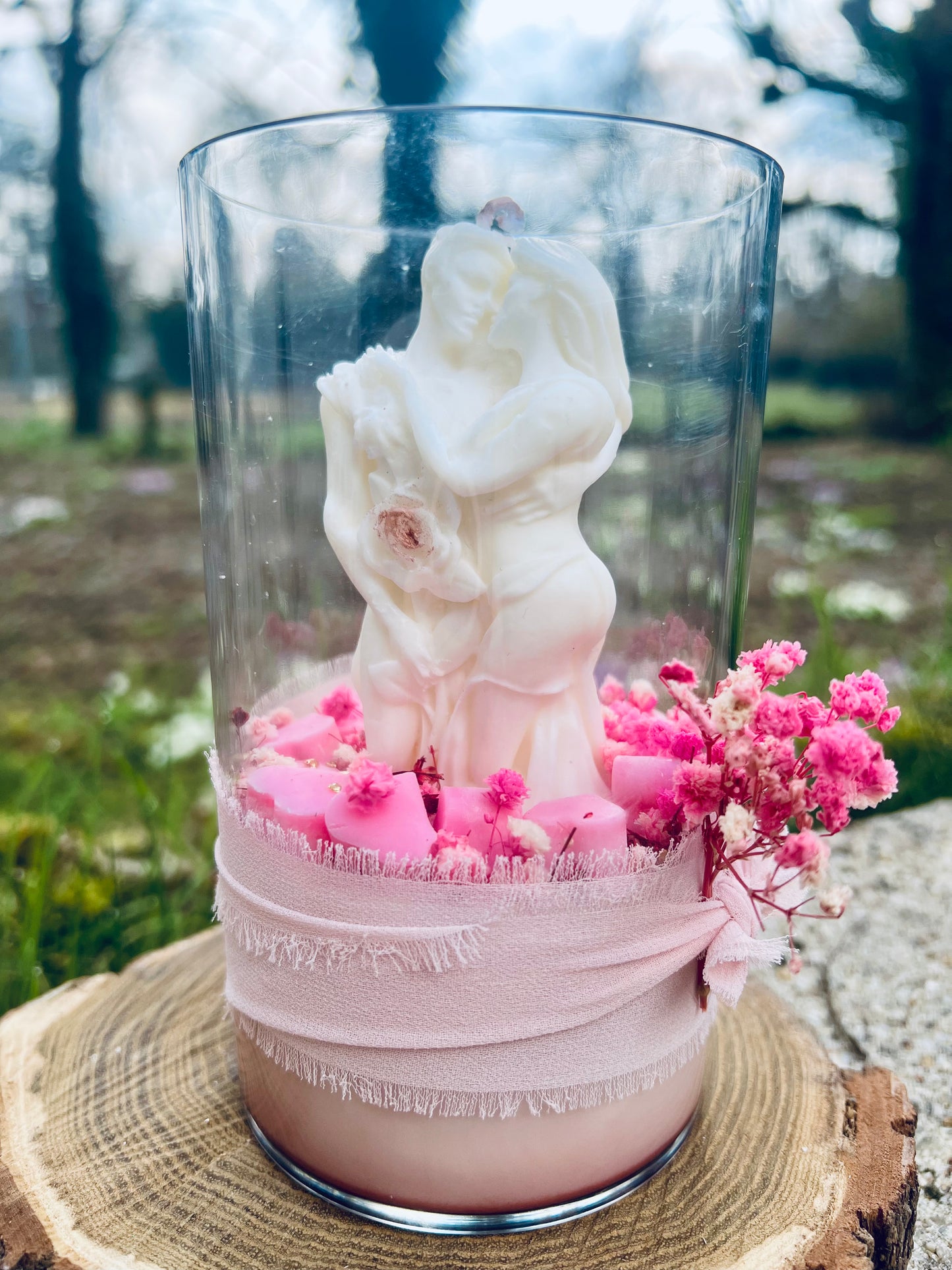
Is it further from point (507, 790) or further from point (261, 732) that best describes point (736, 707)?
point (261, 732)

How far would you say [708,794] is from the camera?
43.5 inches

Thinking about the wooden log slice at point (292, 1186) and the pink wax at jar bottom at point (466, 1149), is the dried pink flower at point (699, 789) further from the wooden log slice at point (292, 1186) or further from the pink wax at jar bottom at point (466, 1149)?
the wooden log slice at point (292, 1186)

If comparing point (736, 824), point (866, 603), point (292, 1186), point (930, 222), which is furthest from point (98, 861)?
point (930, 222)

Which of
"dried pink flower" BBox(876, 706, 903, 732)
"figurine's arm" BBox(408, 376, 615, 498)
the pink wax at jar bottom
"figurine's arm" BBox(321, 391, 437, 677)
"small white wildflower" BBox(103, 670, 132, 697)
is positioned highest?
"figurine's arm" BBox(408, 376, 615, 498)

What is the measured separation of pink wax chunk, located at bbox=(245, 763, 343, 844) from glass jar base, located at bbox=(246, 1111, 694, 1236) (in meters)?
0.45

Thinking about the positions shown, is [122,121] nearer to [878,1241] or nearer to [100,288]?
[100,288]

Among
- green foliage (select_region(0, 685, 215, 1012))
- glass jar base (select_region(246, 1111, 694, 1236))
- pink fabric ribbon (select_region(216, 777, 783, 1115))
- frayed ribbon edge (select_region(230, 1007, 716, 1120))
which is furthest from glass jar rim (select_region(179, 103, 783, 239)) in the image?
green foliage (select_region(0, 685, 215, 1012))

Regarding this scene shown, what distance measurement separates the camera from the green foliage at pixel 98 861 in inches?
83.8

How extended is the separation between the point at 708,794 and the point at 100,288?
163 inches

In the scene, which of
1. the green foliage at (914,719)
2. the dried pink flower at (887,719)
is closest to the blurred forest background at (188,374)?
the green foliage at (914,719)

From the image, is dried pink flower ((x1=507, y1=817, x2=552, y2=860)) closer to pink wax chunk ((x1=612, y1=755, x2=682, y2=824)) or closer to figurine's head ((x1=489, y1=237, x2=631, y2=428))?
pink wax chunk ((x1=612, y1=755, x2=682, y2=824))

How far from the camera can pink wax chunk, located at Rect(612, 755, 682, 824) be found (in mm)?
1206

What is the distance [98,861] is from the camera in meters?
2.58

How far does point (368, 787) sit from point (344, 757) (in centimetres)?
24
